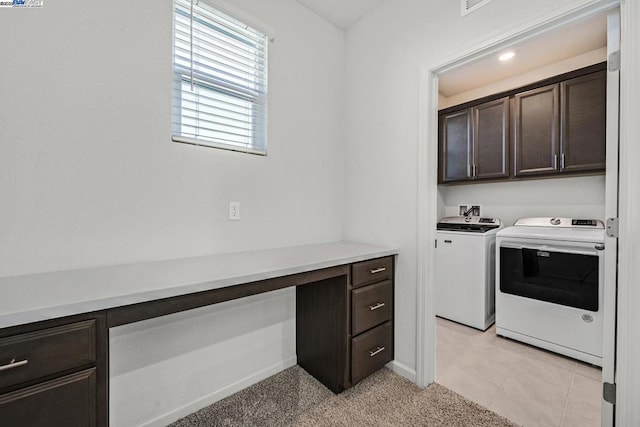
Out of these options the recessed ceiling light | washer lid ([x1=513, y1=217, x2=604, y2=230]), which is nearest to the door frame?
the recessed ceiling light

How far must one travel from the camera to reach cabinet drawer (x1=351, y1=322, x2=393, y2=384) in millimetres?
1773

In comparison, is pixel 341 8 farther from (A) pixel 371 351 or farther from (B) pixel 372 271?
(A) pixel 371 351

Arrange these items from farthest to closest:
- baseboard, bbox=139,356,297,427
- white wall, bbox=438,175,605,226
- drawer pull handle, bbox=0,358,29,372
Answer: white wall, bbox=438,175,605,226, baseboard, bbox=139,356,297,427, drawer pull handle, bbox=0,358,29,372

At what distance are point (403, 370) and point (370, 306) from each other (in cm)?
56

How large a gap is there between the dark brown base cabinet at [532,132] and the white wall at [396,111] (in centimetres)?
150

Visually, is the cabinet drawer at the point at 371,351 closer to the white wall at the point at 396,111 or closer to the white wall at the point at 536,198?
the white wall at the point at 396,111

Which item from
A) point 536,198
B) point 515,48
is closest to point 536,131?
point 536,198

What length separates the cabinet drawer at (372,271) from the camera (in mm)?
1752

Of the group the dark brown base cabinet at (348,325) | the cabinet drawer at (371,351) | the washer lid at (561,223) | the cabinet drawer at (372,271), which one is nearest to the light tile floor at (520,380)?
the cabinet drawer at (371,351)

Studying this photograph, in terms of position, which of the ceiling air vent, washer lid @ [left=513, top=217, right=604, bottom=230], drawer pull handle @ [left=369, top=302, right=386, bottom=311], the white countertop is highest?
the ceiling air vent

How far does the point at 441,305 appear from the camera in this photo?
3.04 meters

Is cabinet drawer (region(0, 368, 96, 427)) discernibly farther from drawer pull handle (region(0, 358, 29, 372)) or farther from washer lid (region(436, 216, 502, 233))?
washer lid (region(436, 216, 502, 233))

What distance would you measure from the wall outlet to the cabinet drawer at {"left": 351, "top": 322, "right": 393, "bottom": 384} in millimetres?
1062

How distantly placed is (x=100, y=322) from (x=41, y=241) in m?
0.62
